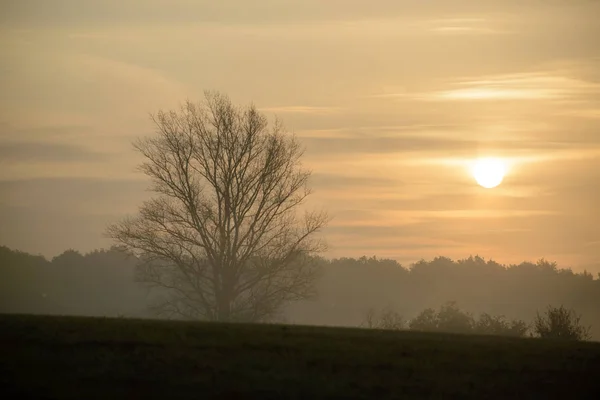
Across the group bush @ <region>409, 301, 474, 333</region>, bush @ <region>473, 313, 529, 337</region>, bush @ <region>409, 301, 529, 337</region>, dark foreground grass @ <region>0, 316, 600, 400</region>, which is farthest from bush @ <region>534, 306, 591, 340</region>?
bush @ <region>409, 301, 474, 333</region>

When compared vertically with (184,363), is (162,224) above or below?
above

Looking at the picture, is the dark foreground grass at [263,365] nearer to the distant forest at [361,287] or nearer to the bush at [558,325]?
the bush at [558,325]

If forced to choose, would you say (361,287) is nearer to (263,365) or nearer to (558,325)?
(558,325)

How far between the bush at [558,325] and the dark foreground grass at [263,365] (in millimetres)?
11338

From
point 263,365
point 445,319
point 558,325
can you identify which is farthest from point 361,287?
point 263,365

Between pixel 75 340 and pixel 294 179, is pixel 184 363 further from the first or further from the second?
pixel 294 179

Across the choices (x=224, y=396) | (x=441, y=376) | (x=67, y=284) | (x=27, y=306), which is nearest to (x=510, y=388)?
(x=441, y=376)

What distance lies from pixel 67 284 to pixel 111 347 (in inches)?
2332

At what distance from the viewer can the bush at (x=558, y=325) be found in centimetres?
2930

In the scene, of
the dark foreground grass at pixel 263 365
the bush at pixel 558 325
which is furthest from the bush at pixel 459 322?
the dark foreground grass at pixel 263 365

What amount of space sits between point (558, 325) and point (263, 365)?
18.0 m

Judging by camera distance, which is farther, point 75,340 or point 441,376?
point 75,340

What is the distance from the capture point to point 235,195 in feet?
140

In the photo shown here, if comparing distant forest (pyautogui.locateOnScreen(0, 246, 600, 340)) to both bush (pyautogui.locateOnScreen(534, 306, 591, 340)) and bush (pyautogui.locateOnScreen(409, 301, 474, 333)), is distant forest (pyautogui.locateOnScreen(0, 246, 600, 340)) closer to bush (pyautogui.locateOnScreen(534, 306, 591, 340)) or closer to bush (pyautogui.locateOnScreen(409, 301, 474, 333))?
bush (pyautogui.locateOnScreen(409, 301, 474, 333))
